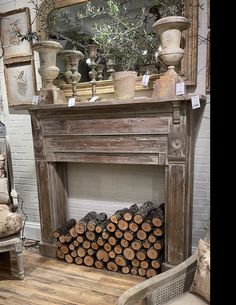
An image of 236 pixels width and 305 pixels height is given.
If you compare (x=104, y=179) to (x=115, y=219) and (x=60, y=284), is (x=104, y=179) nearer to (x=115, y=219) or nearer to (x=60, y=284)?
(x=115, y=219)

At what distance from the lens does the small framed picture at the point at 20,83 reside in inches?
109

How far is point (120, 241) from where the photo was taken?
7.73ft

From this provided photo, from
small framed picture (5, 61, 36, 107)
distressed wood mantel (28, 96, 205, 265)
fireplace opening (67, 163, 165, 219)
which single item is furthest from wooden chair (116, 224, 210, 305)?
small framed picture (5, 61, 36, 107)

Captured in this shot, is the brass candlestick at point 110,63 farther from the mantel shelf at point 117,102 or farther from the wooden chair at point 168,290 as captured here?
the wooden chair at point 168,290

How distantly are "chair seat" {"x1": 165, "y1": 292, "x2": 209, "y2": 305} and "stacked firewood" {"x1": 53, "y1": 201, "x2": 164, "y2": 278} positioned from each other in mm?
750

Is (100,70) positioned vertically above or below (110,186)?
above

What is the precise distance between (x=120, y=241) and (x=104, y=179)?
0.60m

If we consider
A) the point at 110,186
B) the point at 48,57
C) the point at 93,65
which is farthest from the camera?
the point at 110,186

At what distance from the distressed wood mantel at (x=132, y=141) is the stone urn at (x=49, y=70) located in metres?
0.12

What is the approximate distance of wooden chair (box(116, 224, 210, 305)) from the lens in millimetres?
1421

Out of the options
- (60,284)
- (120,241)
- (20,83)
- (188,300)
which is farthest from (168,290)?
(20,83)

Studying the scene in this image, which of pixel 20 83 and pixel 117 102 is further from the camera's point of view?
pixel 20 83
